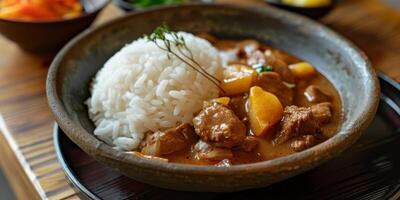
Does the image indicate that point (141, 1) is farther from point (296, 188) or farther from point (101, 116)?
point (296, 188)

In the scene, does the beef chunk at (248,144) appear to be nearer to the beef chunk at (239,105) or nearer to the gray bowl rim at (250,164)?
the beef chunk at (239,105)

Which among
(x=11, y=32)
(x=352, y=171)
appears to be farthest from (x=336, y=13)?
(x=11, y=32)

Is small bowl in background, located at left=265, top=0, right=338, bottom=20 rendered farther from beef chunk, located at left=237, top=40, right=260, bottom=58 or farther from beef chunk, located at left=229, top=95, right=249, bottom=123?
beef chunk, located at left=229, top=95, right=249, bottom=123

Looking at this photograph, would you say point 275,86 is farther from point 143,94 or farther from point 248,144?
point 143,94

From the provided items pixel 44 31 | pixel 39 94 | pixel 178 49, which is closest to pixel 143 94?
pixel 178 49

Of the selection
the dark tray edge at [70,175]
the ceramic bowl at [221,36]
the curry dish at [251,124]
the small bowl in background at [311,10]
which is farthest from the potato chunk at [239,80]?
the small bowl in background at [311,10]

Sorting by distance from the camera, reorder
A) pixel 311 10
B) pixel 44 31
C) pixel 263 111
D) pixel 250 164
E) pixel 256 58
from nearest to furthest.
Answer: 1. pixel 250 164
2. pixel 263 111
3. pixel 256 58
4. pixel 44 31
5. pixel 311 10
